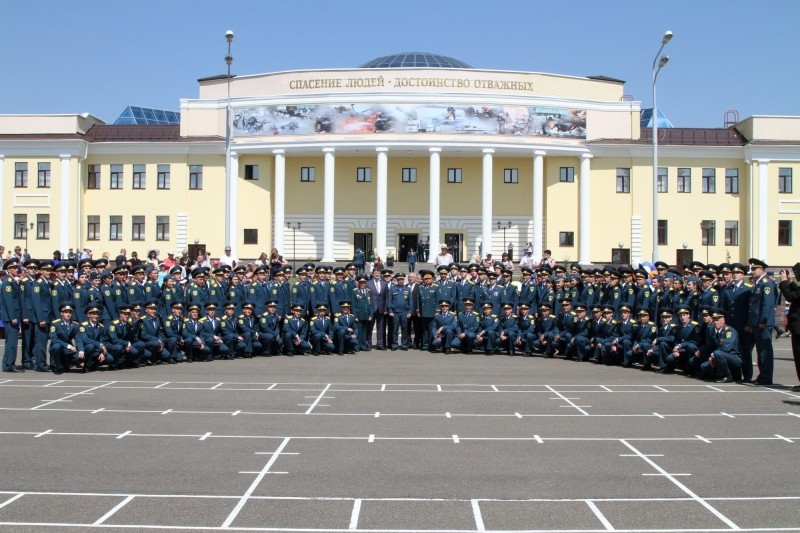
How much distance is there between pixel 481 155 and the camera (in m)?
55.1

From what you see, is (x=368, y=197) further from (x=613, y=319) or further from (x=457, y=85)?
(x=613, y=319)

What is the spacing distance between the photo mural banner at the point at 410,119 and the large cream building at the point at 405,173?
0.29 feet

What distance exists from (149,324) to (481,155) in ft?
129

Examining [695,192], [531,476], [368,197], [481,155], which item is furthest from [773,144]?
[531,476]

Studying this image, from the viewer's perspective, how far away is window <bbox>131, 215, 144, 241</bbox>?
55219mm

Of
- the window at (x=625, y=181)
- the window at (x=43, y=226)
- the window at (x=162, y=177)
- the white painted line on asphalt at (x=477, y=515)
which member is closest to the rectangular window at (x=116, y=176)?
the window at (x=162, y=177)

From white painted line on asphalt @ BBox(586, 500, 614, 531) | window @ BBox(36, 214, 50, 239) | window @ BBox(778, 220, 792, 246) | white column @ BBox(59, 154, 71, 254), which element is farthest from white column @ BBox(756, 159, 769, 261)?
white painted line on asphalt @ BBox(586, 500, 614, 531)

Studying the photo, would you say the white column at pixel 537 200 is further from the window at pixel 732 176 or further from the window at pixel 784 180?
the window at pixel 784 180

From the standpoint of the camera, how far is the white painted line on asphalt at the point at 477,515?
707 cm

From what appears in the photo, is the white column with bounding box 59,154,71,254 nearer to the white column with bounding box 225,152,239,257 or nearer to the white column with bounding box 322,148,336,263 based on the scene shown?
the white column with bounding box 225,152,239,257

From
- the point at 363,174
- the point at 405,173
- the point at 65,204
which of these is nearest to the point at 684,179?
the point at 405,173

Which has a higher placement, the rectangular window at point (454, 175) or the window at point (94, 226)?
the rectangular window at point (454, 175)

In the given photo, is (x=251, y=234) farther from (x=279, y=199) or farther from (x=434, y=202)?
(x=434, y=202)

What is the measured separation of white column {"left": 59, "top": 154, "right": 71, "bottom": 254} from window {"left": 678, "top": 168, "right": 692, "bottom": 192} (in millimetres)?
38943
